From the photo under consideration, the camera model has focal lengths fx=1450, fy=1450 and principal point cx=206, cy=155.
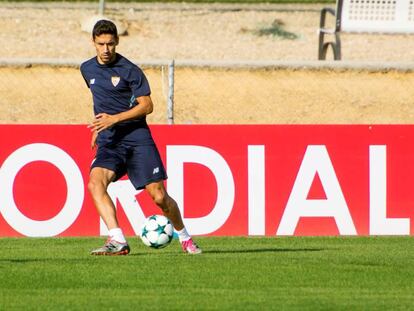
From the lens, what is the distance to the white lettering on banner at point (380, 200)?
55.3ft

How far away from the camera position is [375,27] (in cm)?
2130

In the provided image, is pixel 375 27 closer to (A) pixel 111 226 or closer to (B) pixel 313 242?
(B) pixel 313 242

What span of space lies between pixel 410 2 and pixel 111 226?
9.59 m

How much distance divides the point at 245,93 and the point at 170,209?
803 centimetres

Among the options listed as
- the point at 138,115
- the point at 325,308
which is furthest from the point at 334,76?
the point at 325,308

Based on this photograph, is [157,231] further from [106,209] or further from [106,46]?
[106,46]

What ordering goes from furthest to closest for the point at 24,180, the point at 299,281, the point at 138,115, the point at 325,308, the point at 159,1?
the point at 159,1 → the point at 24,180 → the point at 138,115 → the point at 299,281 → the point at 325,308

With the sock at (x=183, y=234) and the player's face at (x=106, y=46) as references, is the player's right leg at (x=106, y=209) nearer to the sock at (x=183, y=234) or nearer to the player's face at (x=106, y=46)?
the sock at (x=183, y=234)

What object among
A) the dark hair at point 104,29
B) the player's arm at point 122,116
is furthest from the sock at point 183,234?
the dark hair at point 104,29

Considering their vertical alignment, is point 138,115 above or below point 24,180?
above

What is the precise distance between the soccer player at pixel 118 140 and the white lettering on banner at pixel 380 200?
4.20 meters

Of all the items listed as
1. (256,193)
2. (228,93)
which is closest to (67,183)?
(256,193)

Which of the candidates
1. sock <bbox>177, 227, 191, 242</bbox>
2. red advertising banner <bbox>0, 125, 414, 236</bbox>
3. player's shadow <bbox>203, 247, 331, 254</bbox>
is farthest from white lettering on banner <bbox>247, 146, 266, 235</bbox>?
sock <bbox>177, 227, 191, 242</bbox>

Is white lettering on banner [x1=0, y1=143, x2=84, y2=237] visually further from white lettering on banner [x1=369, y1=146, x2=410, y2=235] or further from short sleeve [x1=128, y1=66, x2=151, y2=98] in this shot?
short sleeve [x1=128, y1=66, x2=151, y2=98]
